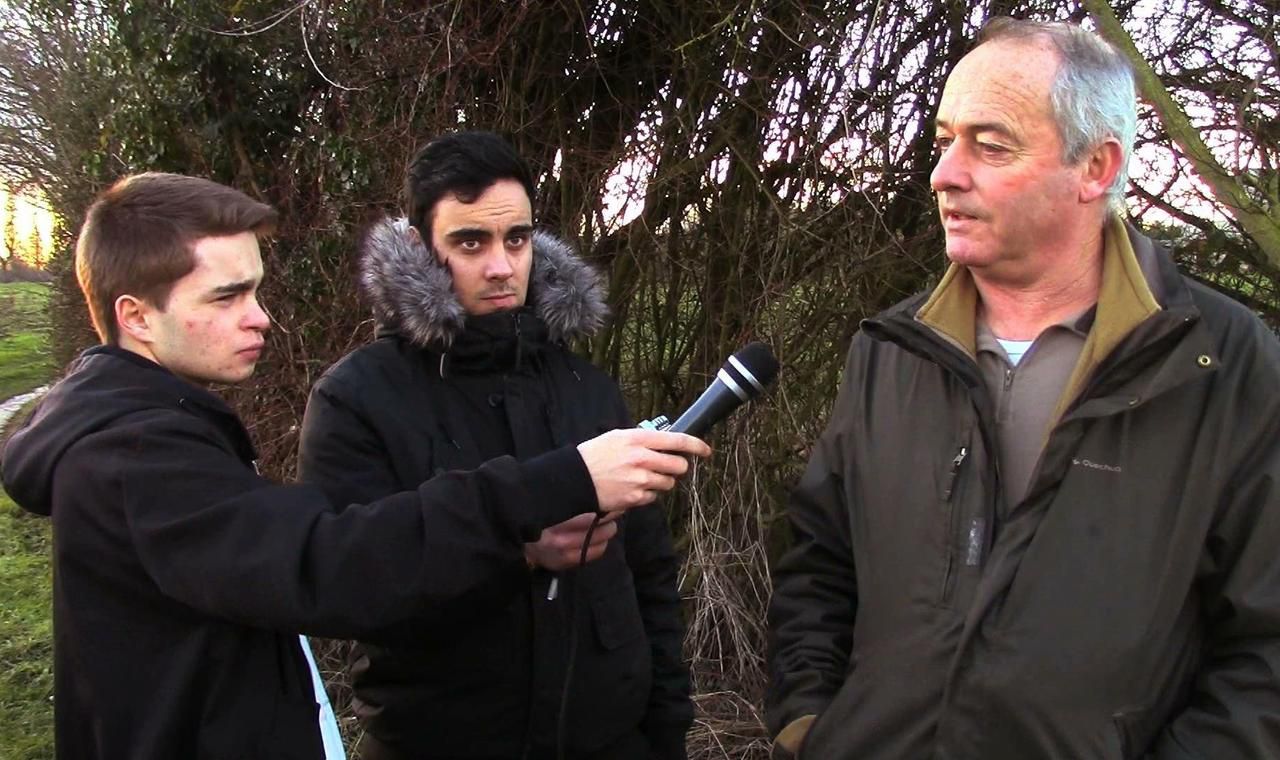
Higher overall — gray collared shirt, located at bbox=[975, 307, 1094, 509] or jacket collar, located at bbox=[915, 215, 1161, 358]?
jacket collar, located at bbox=[915, 215, 1161, 358]

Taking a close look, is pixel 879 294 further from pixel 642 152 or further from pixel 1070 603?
pixel 1070 603

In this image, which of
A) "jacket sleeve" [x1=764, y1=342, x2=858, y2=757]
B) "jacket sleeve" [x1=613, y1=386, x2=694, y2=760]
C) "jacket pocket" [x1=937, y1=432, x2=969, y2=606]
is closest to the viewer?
"jacket pocket" [x1=937, y1=432, x2=969, y2=606]

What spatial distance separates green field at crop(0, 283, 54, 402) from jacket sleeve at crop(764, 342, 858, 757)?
11571 millimetres

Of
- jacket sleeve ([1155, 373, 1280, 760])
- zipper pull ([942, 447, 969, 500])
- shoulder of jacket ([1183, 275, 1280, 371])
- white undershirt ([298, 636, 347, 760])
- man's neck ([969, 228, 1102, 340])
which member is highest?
man's neck ([969, 228, 1102, 340])

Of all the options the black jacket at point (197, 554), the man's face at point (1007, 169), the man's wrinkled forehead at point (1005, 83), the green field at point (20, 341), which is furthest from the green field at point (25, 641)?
the green field at point (20, 341)

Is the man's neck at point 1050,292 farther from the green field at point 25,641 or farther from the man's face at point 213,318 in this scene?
the green field at point 25,641

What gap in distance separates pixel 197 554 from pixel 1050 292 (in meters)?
1.54

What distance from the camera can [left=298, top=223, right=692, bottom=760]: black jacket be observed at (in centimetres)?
198

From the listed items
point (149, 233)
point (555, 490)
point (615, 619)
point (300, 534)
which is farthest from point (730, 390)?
point (149, 233)

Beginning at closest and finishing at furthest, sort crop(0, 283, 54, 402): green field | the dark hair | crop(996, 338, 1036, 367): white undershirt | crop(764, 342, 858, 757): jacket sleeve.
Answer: crop(996, 338, 1036, 367): white undershirt → crop(764, 342, 858, 757): jacket sleeve → the dark hair → crop(0, 283, 54, 402): green field

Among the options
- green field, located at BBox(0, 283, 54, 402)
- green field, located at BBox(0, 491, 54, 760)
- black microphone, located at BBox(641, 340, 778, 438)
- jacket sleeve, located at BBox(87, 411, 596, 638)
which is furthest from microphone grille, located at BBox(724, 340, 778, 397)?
green field, located at BBox(0, 283, 54, 402)

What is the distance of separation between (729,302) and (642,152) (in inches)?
30.5

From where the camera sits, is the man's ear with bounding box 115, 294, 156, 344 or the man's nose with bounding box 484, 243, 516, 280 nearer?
the man's ear with bounding box 115, 294, 156, 344

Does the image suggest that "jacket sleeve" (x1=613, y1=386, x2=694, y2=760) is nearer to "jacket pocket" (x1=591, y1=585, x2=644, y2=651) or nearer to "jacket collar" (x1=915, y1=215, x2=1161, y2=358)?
"jacket pocket" (x1=591, y1=585, x2=644, y2=651)
